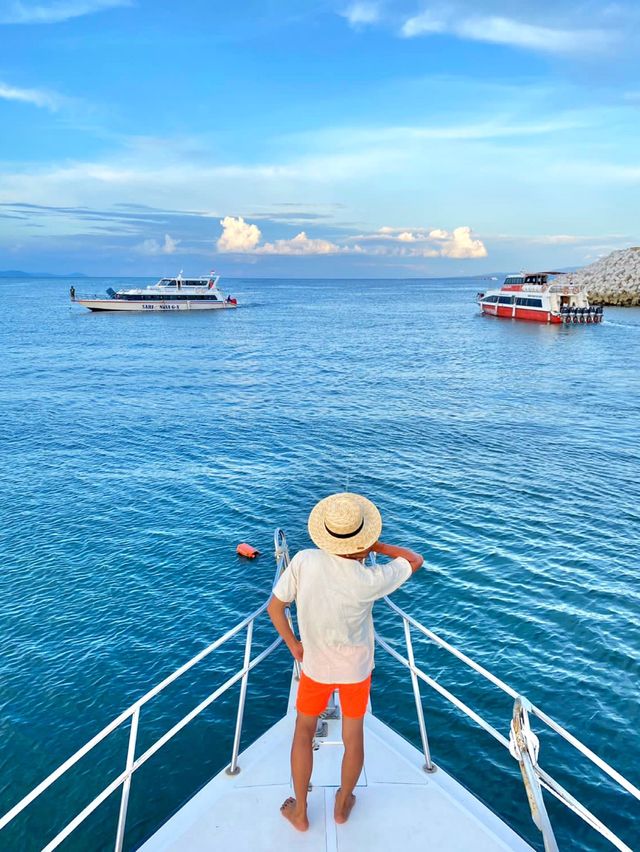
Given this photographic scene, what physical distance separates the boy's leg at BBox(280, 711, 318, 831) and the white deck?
0.44 feet

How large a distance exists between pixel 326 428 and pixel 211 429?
575 cm

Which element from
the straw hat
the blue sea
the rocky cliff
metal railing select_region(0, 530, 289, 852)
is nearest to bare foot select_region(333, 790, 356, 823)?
metal railing select_region(0, 530, 289, 852)

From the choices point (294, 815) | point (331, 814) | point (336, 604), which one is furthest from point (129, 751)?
point (336, 604)

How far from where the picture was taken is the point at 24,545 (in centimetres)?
1677

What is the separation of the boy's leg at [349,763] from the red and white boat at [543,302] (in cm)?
7758

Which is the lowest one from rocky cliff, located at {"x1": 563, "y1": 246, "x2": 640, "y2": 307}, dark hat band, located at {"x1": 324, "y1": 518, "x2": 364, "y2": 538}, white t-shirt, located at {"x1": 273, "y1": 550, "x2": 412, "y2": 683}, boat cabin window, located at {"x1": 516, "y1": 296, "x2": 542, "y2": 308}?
white t-shirt, located at {"x1": 273, "y1": 550, "x2": 412, "y2": 683}

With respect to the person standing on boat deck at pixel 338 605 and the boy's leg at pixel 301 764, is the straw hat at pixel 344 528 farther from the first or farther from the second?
the boy's leg at pixel 301 764

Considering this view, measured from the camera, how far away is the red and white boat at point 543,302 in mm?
74250

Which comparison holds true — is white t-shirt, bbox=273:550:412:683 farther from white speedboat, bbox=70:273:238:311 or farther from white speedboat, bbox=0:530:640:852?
white speedboat, bbox=70:273:238:311

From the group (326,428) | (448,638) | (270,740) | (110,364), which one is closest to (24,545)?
(448,638)

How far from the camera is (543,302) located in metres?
76.4

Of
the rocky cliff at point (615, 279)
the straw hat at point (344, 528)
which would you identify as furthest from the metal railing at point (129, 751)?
the rocky cliff at point (615, 279)

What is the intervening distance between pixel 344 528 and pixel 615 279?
120m

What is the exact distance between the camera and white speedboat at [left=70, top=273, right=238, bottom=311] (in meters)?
96.8
